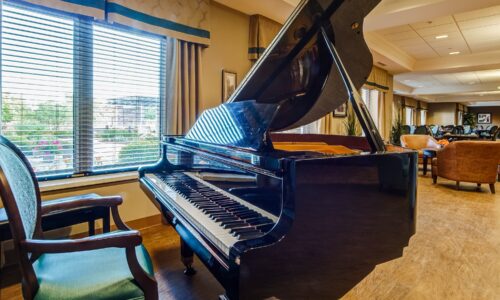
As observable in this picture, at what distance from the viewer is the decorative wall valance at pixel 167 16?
8.90 ft

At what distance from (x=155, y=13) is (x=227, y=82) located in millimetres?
1170

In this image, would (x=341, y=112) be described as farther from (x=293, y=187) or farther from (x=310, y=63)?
(x=293, y=187)

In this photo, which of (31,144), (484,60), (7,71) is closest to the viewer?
(7,71)

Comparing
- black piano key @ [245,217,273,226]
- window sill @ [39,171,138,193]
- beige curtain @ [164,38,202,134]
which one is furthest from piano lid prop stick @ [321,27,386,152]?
window sill @ [39,171,138,193]

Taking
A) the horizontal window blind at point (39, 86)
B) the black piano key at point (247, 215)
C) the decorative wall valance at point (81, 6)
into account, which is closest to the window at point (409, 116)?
the decorative wall valance at point (81, 6)

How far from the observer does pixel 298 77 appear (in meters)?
2.03

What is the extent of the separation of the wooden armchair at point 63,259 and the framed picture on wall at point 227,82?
2.65 meters

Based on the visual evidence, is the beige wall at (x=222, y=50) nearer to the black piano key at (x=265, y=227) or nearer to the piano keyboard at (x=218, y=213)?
the piano keyboard at (x=218, y=213)

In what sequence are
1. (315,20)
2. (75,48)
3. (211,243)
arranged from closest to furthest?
1. (211,243)
2. (315,20)
3. (75,48)

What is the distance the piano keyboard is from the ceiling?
8.99 feet

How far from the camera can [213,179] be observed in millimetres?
1679

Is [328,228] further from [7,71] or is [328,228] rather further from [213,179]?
[7,71]

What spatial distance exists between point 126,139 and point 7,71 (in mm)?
1091

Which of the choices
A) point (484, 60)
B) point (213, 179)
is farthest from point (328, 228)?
point (484, 60)
